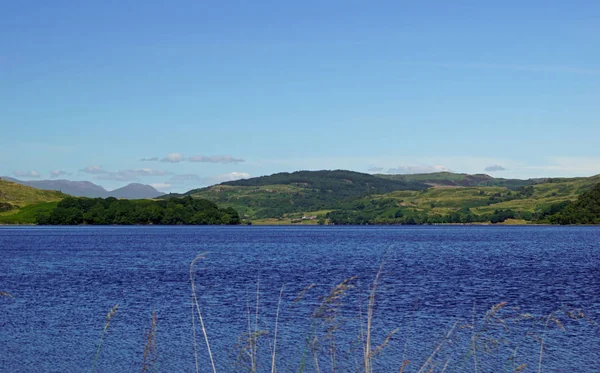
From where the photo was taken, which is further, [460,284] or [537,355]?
[460,284]

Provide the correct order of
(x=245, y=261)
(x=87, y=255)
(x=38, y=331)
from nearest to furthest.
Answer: (x=38, y=331), (x=245, y=261), (x=87, y=255)

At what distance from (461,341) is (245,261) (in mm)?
59411

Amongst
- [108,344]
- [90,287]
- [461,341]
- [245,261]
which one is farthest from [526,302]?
[245,261]

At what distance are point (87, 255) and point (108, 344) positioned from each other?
245ft

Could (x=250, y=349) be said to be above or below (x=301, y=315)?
above

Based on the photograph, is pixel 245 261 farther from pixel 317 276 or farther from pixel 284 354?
pixel 284 354

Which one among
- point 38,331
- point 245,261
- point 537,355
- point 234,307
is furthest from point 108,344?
point 245,261

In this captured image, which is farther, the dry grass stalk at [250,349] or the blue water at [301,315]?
the blue water at [301,315]

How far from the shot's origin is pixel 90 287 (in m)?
55.3

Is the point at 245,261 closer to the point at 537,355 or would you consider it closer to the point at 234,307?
the point at 234,307

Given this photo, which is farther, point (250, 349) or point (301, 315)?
point (301, 315)

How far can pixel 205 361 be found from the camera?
28.2m

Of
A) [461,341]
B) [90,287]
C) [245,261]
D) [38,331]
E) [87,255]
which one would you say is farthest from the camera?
[87,255]

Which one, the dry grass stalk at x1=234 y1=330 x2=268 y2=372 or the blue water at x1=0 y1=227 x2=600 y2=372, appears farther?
the blue water at x1=0 y1=227 x2=600 y2=372
